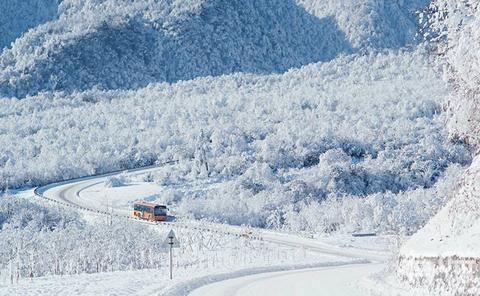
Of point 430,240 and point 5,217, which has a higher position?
point 430,240

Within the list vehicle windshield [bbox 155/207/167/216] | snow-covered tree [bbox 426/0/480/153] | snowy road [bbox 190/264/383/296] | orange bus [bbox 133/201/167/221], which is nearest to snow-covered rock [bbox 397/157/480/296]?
snow-covered tree [bbox 426/0/480/153]

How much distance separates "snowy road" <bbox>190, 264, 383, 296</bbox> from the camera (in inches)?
957

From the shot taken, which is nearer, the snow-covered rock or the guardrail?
the snow-covered rock

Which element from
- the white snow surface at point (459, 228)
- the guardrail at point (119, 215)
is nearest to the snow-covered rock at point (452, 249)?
→ the white snow surface at point (459, 228)

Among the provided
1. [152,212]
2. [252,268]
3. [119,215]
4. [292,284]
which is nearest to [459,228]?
[292,284]

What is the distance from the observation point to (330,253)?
43219mm

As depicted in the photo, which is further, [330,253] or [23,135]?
[23,135]

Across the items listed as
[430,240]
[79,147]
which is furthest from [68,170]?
[430,240]

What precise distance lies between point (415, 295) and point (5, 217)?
48156 millimetres

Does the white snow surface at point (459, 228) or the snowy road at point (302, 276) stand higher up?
the white snow surface at point (459, 228)

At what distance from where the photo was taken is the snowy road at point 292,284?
2430cm

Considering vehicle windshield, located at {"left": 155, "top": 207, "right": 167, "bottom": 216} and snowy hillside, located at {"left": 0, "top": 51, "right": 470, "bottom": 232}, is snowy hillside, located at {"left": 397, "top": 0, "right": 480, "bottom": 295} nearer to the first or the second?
snowy hillside, located at {"left": 0, "top": 51, "right": 470, "bottom": 232}

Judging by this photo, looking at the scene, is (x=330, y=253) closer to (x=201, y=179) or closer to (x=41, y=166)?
(x=201, y=179)

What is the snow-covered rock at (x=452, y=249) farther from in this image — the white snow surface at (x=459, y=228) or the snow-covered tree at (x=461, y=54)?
the snow-covered tree at (x=461, y=54)
